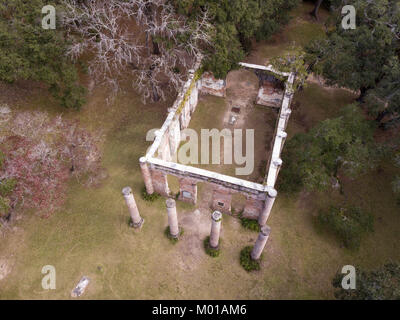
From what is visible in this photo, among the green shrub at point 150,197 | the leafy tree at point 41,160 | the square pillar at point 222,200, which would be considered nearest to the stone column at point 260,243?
the square pillar at point 222,200

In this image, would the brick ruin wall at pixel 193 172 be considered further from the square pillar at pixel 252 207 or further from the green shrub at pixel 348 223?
the green shrub at pixel 348 223

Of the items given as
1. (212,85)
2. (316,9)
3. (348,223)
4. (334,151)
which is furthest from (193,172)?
(316,9)

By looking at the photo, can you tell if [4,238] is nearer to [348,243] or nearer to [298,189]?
[298,189]

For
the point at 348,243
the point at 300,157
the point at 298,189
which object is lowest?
the point at 348,243

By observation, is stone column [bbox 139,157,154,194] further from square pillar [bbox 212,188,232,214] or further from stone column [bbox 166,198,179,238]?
square pillar [bbox 212,188,232,214]

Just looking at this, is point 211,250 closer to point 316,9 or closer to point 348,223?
point 348,223

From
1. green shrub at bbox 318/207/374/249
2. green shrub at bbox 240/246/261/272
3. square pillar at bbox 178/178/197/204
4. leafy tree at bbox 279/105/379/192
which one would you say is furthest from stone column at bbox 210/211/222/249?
green shrub at bbox 318/207/374/249
